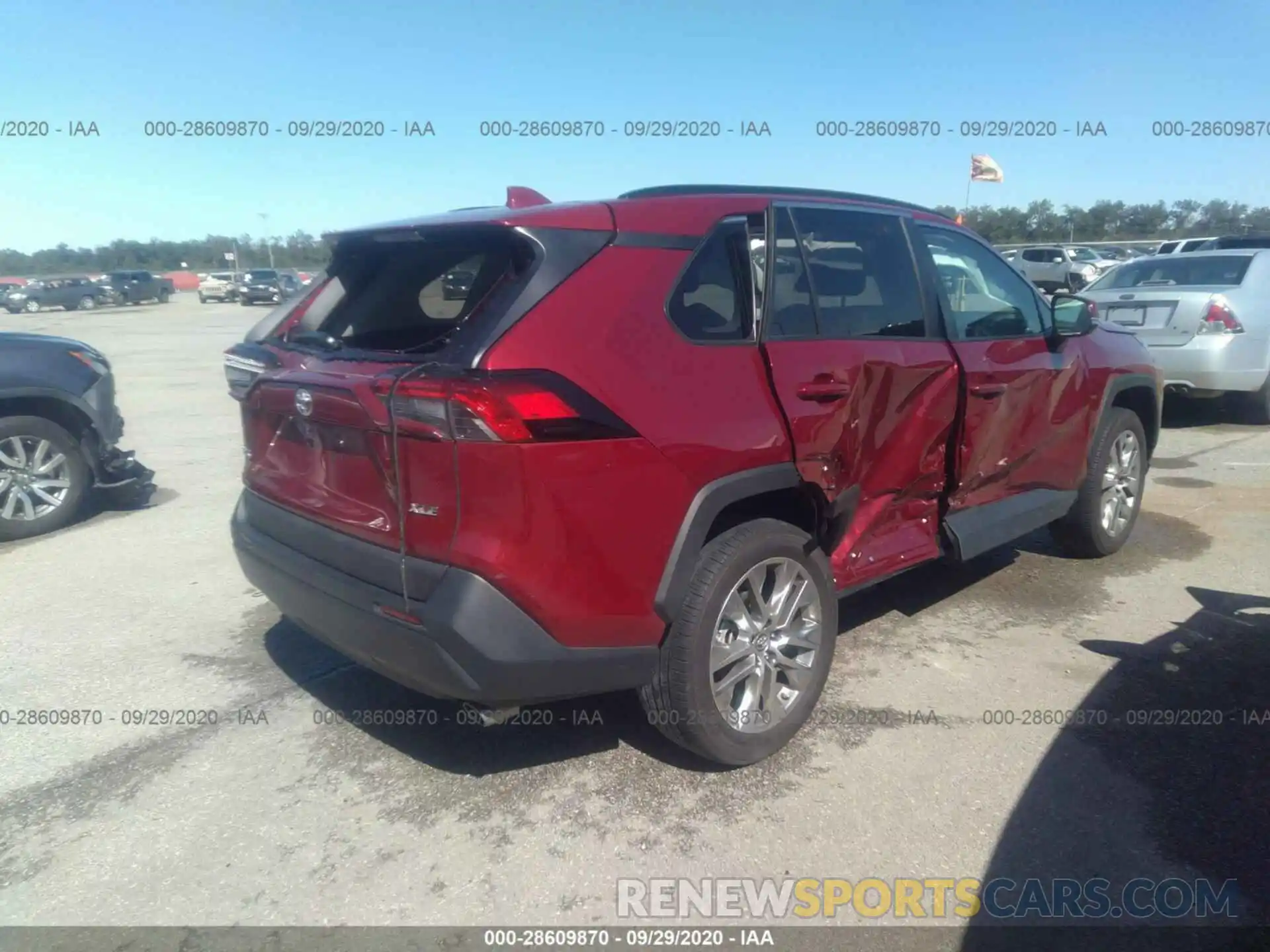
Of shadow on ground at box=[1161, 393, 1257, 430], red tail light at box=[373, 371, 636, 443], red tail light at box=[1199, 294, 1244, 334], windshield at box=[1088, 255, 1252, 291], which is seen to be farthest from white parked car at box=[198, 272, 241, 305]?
red tail light at box=[373, 371, 636, 443]

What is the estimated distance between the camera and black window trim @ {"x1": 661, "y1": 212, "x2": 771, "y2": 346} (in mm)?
2852

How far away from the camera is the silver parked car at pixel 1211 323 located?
841 centimetres

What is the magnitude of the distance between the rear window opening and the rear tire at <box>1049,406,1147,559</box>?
3.67 meters

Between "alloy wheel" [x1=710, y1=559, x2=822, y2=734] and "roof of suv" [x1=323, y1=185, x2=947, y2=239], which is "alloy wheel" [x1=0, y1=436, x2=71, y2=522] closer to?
"roof of suv" [x1=323, y1=185, x2=947, y2=239]

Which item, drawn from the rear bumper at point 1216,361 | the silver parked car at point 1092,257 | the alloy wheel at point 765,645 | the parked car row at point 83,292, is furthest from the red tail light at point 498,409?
the parked car row at point 83,292

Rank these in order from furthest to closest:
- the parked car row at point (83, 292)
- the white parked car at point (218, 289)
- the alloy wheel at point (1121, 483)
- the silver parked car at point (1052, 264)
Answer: the white parked car at point (218, 289) < the parked car row at point (83, 292) < the silver parked car at point (1052, 264) < the alloy wheel at point (1121, 483)

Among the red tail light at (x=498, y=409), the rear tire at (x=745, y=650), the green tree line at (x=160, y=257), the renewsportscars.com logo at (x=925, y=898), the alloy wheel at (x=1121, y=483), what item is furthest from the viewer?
the green tree line at (x=160, y=257)

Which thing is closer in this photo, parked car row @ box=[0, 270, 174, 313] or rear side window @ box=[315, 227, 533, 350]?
rear side window @ box=[315, 227, 533, 350]

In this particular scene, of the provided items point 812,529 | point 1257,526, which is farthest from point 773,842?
point 1257,526

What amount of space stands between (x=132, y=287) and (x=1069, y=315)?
157 feet

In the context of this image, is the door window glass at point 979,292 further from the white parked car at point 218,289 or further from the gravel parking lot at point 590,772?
the white parked car at point 218,289

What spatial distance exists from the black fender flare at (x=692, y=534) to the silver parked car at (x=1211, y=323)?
6932 mm

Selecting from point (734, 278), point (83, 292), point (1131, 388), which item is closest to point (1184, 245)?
point (1131, 388)

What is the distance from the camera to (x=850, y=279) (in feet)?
11.9
